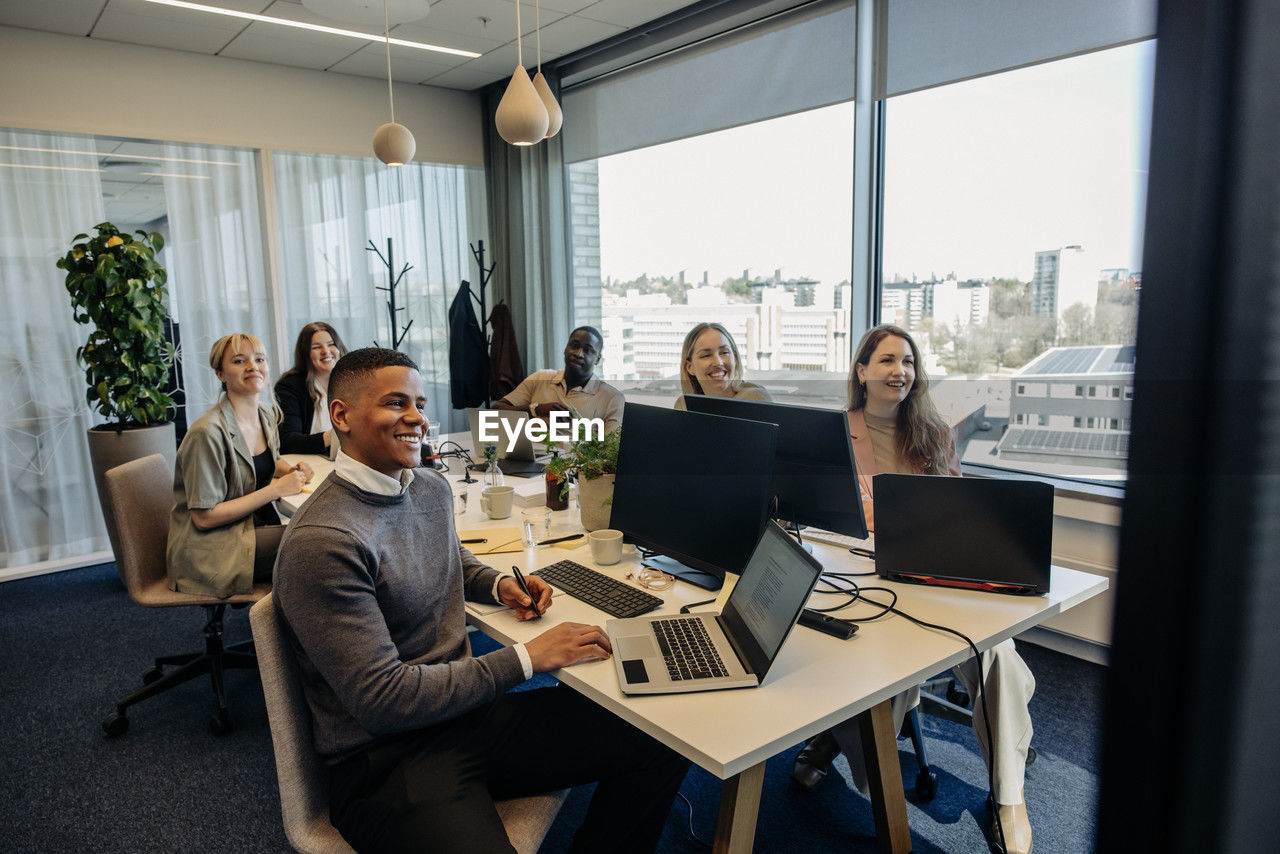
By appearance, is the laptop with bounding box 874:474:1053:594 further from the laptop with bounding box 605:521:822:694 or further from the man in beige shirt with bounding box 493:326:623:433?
the man in beige shirt with bounding box 493:326:623:433

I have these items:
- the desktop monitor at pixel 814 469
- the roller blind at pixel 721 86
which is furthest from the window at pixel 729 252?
the desktop monitor at pixel 814 469

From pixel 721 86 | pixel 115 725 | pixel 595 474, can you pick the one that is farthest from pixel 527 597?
pixel 721 86

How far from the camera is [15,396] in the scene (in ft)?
13.3

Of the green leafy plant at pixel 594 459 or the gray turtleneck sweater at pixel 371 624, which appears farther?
the green leafy plant at pixel 594 459

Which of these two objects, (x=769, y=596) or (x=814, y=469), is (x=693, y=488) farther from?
(x=769, y=596)

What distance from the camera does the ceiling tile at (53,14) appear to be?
368 centimetres

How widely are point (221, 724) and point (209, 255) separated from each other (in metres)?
2.95

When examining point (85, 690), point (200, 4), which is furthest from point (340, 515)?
point (200, 4)

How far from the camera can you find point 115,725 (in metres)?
2.59

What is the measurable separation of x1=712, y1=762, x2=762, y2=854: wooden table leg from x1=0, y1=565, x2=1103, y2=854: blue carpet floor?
655mm

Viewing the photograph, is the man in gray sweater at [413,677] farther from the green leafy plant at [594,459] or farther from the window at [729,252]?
the window at [729,252]

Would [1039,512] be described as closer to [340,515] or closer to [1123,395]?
[340,515]

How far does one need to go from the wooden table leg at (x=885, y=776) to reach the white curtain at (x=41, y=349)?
4.27 m

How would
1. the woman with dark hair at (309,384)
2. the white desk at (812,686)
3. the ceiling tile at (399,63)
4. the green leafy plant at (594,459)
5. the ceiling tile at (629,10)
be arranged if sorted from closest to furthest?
1. the white desk at (812,686)
2. the green leafy plant at (594,459)
3. the woman with dark hair at (309,384)
4. the ceiling tile at (629,10)
5. the ceiling tile at (399,63)
